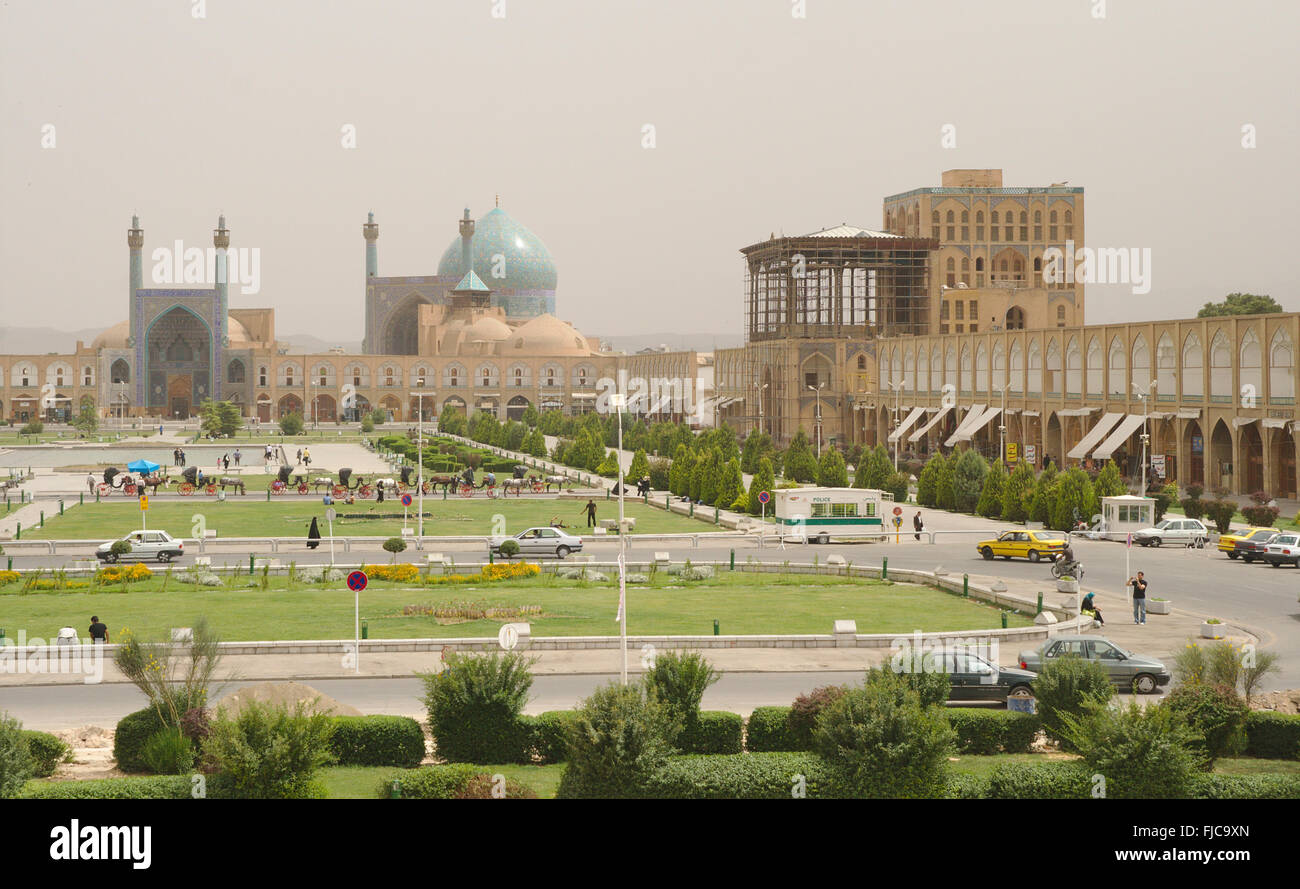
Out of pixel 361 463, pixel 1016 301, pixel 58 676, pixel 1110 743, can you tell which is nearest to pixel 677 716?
pixel 1110 743

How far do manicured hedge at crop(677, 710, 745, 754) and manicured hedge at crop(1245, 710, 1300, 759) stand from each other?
505 centimetres

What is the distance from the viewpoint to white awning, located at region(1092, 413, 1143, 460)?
47312mm

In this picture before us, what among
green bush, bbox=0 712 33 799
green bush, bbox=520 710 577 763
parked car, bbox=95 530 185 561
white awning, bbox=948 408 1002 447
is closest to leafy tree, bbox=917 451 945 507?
white awning, bbox=948 408 1002 447

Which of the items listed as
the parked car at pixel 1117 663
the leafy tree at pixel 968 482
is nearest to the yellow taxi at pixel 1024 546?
the leafy tree at pixel 968 482

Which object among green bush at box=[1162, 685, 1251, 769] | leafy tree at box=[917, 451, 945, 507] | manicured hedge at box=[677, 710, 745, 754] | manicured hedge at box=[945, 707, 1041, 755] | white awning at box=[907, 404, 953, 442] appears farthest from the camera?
white awning at box=[907, 404, 953, 442]

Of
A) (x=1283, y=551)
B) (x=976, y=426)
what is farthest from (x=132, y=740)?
(x=976, y=426)

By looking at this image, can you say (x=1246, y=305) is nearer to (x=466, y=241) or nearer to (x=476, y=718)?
(x=466, y=241)

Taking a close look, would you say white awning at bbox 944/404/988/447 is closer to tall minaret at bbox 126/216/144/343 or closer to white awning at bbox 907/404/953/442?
white awning at bbox 907/404/953/442

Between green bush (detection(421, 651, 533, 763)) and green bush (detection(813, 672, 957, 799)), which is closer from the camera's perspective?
green bush (detection(813, 672, 957, 799))

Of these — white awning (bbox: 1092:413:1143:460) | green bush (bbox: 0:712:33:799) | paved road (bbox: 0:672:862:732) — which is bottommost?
paved road (bbox: 0:672:862:732)

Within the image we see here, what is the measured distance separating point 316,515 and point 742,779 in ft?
91.7

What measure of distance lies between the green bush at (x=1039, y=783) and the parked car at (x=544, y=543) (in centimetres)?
1877

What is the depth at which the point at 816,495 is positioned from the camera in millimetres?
34438
